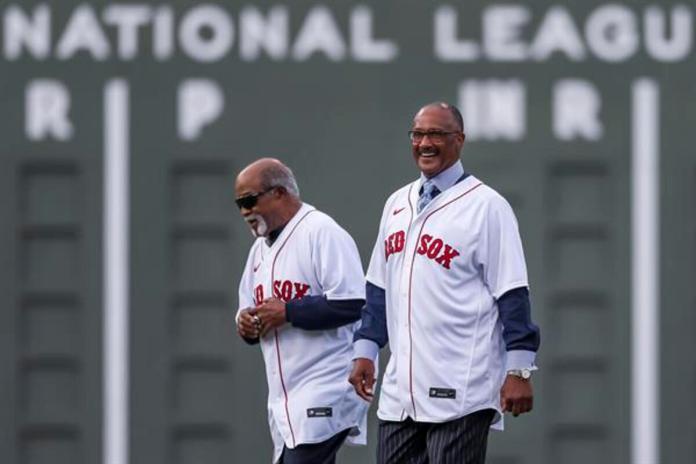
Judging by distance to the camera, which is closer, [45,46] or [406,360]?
[406,360]

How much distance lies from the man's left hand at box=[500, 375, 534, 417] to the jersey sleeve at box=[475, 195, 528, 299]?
232 mm

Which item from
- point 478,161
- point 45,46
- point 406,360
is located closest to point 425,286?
point 406,360

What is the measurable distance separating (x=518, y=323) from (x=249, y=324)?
2.87 feet

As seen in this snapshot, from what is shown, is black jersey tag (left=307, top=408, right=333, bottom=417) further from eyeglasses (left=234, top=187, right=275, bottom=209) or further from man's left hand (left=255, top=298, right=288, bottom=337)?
eyeglasses (left=234, top=187, right=275, bottom=209)

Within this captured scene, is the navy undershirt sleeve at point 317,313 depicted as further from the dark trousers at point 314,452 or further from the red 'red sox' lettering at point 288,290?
the dark trousers at point 314,452

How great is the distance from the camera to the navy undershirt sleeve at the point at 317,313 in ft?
17.8

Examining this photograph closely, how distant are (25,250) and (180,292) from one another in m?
0.60

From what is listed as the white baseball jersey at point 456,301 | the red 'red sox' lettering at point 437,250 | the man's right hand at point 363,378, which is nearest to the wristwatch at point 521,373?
the white baseball jersey at point 456,301

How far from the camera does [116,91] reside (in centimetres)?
735

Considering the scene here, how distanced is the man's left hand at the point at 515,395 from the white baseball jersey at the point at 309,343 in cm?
71

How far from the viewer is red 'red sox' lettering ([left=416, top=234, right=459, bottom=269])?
5.02 metres

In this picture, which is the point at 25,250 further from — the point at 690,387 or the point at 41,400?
the point at 690,387

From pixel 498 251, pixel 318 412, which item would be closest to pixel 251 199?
pixel 318 412

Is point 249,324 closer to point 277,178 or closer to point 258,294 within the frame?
point 258,294
